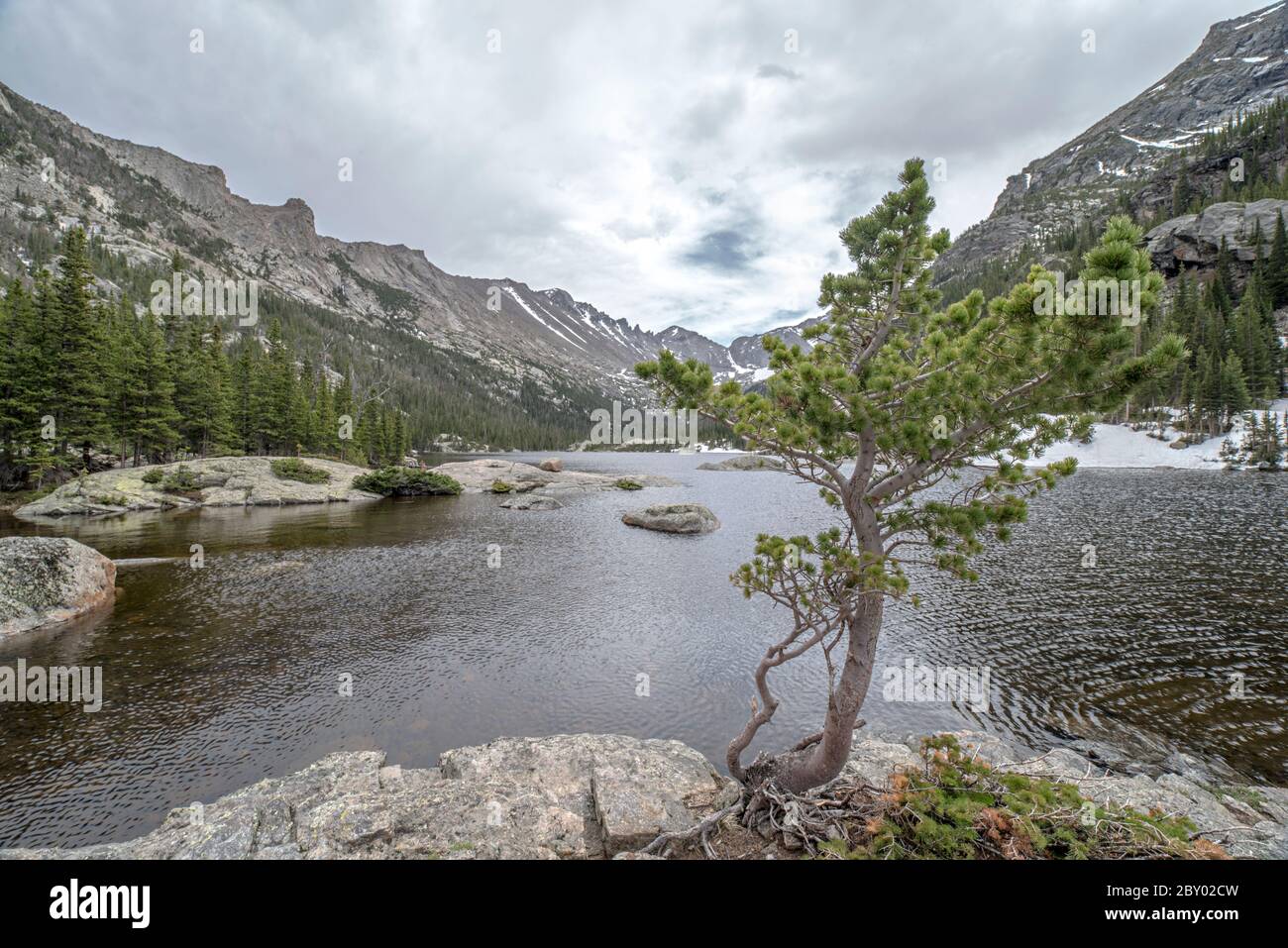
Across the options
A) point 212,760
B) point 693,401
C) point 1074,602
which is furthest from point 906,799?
point 1074,602

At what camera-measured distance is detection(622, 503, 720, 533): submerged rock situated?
3919 cm

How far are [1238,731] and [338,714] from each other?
22478mm

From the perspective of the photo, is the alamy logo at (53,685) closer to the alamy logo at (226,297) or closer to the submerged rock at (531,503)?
the submerged rock at (531,503)

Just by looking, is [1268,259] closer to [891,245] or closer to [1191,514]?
[1191,514]

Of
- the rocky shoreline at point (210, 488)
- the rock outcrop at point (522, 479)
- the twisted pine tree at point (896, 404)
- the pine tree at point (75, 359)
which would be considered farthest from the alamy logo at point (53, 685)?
the rock outcrop at point (522, 479)

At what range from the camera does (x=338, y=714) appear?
42.3ft

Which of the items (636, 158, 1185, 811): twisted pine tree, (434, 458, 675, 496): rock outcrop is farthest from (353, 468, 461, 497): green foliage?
(636, 158, 1185, 811): twisted pine tree

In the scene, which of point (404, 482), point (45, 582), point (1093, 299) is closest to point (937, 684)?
point (1093, 299)

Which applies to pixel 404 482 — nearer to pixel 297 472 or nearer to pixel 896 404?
pixel 297 472

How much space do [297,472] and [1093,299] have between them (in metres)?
59.6

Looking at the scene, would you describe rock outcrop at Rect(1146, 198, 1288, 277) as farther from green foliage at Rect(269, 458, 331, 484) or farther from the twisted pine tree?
green foliage at Rect(269, 458, 331, 484)

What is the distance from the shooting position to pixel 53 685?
13.4 m
